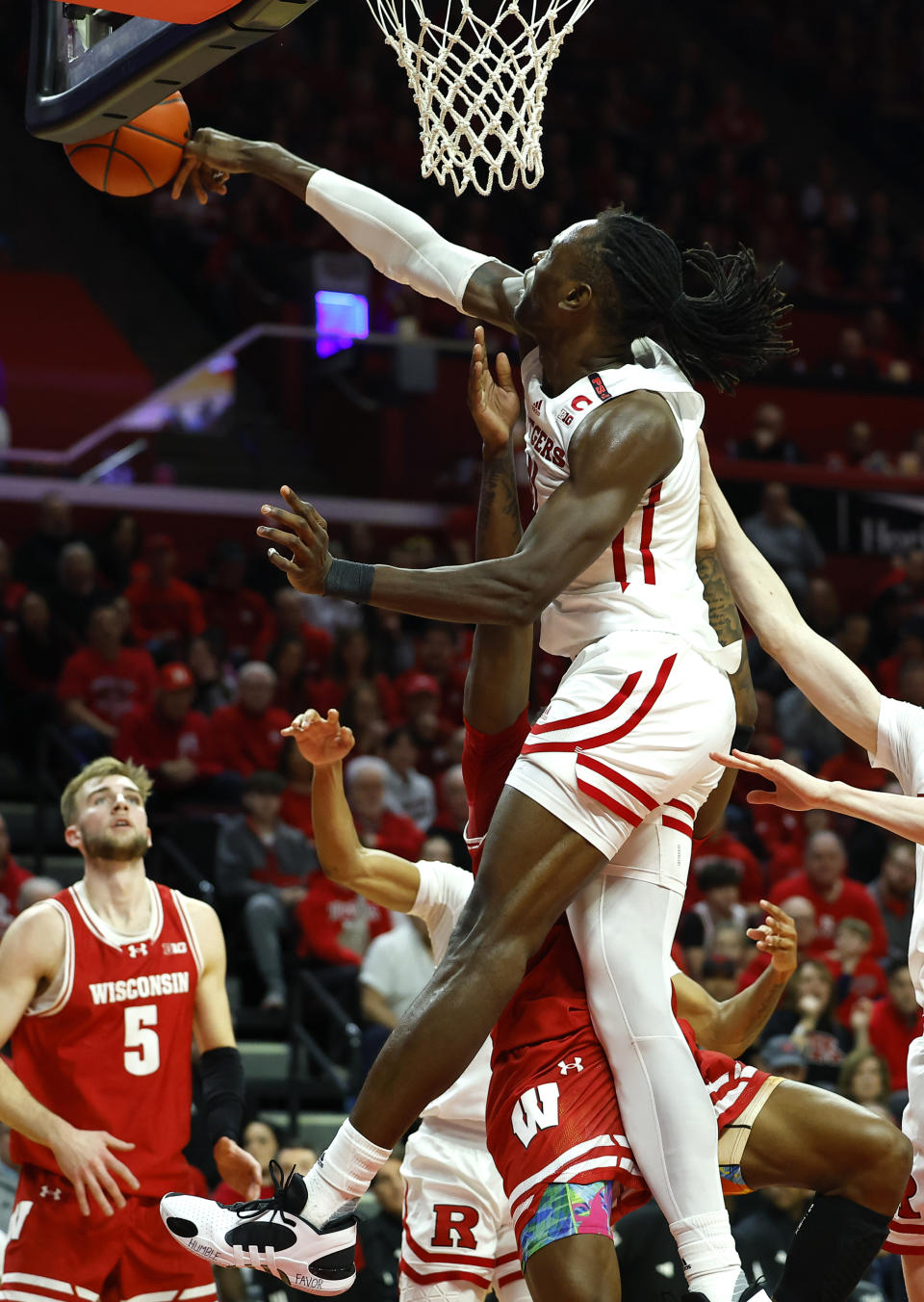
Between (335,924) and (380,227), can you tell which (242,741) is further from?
(380,227)

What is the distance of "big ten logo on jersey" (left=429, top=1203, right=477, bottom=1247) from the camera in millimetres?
5078

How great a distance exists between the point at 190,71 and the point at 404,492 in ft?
33.1

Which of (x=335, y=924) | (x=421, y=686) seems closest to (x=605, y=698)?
(x=335, y=924)

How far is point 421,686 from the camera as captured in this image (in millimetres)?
11805

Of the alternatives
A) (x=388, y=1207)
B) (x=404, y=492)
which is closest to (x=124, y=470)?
(x=404, y=492)

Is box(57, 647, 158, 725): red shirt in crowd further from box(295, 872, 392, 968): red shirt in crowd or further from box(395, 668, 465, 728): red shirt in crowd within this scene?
box(395, 668, 465, 728): red shirt in crowd

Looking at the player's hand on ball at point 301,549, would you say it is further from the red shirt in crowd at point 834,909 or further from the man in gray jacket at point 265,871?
the red shirt in crowd at point 834,909

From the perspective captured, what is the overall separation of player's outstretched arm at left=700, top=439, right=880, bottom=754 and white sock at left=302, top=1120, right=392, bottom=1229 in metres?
1.55

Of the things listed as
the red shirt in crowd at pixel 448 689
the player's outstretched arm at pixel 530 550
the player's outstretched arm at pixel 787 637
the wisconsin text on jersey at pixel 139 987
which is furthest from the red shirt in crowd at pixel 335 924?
the player's outstretched arm at pixel 530 550

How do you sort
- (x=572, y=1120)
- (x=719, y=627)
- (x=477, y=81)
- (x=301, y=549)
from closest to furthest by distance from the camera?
(x=301, y=549)
(x=572, y=1120)
(x=719, y=627)
(x=477, y=81)

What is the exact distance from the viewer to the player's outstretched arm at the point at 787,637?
4.52 meters

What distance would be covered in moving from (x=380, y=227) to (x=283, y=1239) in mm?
2500

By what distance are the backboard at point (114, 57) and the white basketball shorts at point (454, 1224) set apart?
2.91m

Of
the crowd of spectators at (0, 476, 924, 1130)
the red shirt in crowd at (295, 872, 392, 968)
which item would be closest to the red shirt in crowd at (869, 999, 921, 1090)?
the crowd of spectators at (0, 476, 924, 1130)
